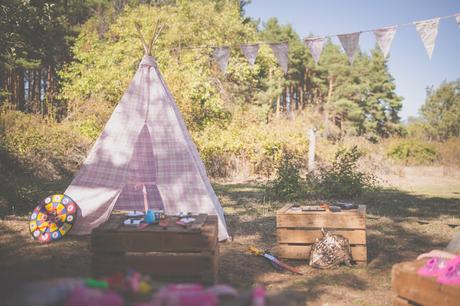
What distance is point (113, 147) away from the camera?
19.8 feet

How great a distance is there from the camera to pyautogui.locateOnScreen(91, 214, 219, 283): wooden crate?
144 inches

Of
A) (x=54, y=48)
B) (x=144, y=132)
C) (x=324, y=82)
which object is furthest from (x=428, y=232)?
(x=324, y=82)

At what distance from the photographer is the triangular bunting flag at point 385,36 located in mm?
6875

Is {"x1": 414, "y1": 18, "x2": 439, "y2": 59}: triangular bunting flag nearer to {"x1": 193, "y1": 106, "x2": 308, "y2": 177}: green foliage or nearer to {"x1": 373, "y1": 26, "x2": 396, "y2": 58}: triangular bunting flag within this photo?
{"x1": 373, "y1": 26, "x2": 396, "y2": 58}: triangular bunting flag

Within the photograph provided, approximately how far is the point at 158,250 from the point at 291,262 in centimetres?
202

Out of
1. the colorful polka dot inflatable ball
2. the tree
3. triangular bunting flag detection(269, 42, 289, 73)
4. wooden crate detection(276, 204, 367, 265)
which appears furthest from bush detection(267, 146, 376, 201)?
the tree

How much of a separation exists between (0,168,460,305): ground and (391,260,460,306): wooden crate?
821 millimetres

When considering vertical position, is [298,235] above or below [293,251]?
above

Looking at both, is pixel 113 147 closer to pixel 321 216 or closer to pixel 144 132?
pixel 144 132

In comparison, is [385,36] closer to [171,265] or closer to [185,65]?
[171,265]

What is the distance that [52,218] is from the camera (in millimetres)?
5500

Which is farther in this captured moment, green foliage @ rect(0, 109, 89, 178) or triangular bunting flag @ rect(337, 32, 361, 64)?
green foliage @ rect(0, 109, 89, 178)

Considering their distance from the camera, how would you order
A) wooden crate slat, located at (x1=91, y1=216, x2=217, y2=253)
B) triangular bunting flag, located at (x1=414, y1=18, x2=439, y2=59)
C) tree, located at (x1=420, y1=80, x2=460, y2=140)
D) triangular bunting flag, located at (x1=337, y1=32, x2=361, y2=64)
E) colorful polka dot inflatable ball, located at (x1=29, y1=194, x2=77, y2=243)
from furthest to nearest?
tree, located at (x1=420, y1=80, x2=460, y2=140) < triangular bunting flag, located at (x1=337, y1=32, x2=361, y2=64) < triangular bunting flag, located at (x1=414, y1=18, x2=439, y2=59) < colorful polka dot inflatable ball, located at (x1=29, y1=194, x2=77, y2=243) < wooden crate slat, located at (x1=91, y1=216, x2=217, y2=253)

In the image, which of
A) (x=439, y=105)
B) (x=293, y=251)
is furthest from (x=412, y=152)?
(x=439, y=105)
